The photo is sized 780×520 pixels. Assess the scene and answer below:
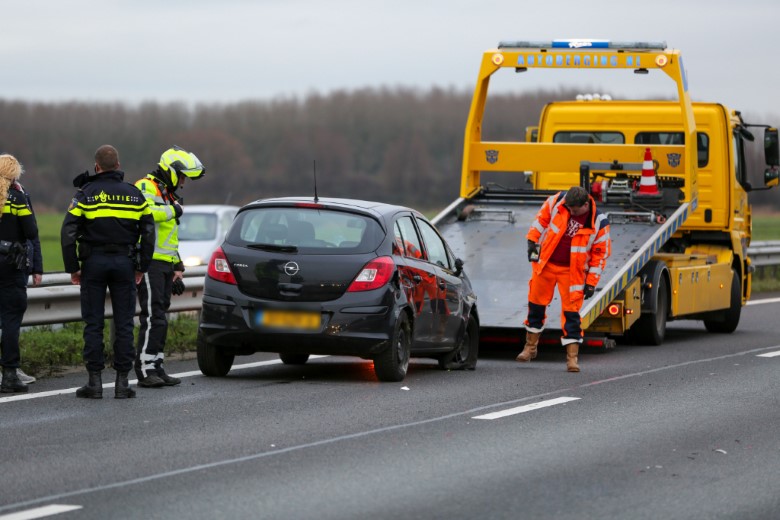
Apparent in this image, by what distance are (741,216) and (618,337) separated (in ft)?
10.3

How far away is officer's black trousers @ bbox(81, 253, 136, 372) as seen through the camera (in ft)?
34.7

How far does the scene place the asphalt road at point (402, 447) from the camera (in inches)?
269

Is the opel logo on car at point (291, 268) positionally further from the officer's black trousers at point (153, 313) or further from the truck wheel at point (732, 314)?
the truck wheel at point (732, 314)

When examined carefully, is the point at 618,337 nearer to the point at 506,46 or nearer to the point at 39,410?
the point at 506,46

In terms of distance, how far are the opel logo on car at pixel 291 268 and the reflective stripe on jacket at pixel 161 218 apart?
34.4 inches

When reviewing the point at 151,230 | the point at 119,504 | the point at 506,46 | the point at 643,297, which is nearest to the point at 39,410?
the point at 151,230

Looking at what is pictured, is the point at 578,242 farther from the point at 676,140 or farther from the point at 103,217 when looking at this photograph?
the point at 676,140

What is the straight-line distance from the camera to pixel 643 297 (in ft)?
51.9

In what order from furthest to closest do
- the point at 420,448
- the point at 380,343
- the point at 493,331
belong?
the point at 493,331, the point at 380,343, the point at 420,448

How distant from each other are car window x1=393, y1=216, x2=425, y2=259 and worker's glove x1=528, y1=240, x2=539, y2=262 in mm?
1412

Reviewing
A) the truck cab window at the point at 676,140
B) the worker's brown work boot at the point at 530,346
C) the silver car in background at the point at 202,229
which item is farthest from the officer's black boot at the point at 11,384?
the silver car in background at the point at 202,229

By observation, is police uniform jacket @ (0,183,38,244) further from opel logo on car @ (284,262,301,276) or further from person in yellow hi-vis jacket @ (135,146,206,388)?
opel logo on car @ (284,262,301,276)

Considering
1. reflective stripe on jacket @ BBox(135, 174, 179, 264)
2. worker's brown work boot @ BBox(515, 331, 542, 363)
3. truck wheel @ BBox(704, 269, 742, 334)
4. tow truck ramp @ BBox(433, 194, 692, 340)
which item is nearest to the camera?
reflective stripe on jacket @ BBox(135, 174, 179, 264)

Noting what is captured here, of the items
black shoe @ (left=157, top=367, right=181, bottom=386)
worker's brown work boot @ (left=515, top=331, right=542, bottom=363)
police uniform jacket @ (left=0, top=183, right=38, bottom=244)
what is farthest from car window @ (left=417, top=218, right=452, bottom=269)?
police uniform jacket @ (left=0, top=183, right=38, bottom=244)
